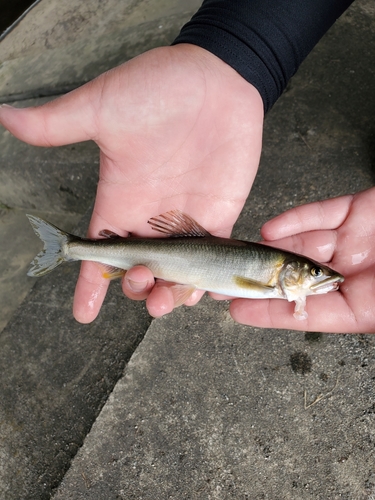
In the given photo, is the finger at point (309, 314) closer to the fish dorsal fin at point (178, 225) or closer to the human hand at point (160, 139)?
the human hand at point (160, 139)

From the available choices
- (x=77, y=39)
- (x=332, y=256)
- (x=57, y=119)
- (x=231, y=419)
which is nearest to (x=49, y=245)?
(x=57, y=119)

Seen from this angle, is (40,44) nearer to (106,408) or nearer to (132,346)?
(132,346)

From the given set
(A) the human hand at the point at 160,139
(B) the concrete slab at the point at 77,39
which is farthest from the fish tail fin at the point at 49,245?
(B) the concrete slab at the point at 77,39

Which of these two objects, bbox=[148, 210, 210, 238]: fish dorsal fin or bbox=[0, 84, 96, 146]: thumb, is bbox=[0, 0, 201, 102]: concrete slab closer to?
bbox=[0, 84, 96, 146]: thumb

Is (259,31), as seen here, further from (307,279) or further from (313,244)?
(307,279)

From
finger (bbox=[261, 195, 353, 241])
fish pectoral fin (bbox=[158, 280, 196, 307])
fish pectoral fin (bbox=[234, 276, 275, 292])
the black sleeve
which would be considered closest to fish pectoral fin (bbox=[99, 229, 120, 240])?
fish pectoral fin (bbox=[158, 280, 196, 307])
